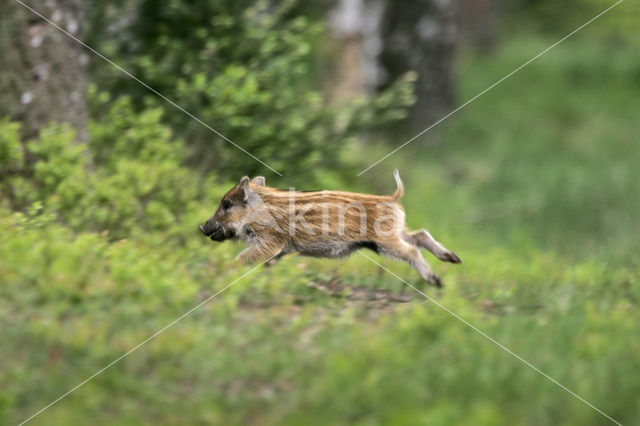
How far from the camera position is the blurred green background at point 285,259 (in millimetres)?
5250

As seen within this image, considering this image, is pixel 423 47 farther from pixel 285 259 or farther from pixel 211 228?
pixel 285 259

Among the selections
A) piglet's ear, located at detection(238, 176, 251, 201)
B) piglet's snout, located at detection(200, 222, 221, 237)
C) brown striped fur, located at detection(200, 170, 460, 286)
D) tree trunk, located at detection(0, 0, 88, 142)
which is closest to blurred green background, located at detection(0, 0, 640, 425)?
tree trunk, located at detection(0, 0, 88, 142)

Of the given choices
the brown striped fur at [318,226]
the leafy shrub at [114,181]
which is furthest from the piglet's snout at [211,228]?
the leafy shrub at [114,181]

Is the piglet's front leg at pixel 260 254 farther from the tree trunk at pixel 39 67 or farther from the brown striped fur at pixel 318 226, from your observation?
the tree trunk at pixel 39 67

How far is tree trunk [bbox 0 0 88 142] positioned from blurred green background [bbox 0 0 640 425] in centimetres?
2

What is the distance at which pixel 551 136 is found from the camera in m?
16.8

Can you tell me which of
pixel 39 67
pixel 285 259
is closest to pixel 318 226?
pixel 285 259

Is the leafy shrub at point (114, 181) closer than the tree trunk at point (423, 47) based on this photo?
Yes

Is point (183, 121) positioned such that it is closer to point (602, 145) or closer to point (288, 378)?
point (288, 378)

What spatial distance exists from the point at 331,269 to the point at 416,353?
2.40 metres

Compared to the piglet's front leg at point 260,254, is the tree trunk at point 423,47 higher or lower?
higher

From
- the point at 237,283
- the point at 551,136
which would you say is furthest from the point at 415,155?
the point at 237,283

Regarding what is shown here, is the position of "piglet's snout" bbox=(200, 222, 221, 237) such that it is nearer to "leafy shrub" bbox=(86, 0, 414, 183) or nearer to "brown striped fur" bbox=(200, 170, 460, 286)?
"brown striped fur" bbox=(200, 170, 460, 286)

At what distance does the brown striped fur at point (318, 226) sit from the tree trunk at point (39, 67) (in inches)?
87.5
